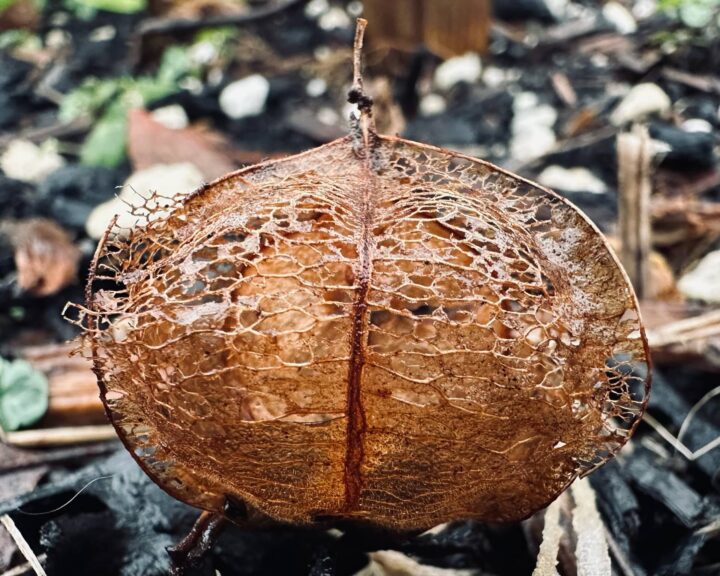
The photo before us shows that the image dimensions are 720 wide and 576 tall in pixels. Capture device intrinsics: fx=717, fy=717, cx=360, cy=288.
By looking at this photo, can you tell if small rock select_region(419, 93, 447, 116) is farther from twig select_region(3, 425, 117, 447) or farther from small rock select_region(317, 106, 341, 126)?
twig select_region(3, 425, 117, 447)

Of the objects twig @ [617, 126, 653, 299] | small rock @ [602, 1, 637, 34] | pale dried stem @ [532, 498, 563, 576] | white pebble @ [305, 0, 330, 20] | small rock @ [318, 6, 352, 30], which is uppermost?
white pebble @ [305, 0, 330, 20]

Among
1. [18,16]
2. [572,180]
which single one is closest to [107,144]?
[18,16]

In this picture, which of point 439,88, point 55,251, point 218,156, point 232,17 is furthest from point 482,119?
point 55,251

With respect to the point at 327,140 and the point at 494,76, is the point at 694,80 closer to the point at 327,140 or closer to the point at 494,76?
the point at 494,76

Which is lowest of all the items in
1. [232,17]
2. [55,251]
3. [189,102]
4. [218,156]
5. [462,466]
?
[462,466]

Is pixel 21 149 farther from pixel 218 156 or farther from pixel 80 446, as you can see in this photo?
pixel 80 446

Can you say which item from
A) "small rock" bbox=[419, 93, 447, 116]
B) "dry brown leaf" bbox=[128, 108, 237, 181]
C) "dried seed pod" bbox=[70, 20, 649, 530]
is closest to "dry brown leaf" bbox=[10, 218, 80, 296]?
"dry brown leaf" bbox=[128, 108, 237, 181]

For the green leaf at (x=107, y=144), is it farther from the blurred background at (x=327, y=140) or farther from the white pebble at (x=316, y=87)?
the white pebble at (x=316, y=87)
